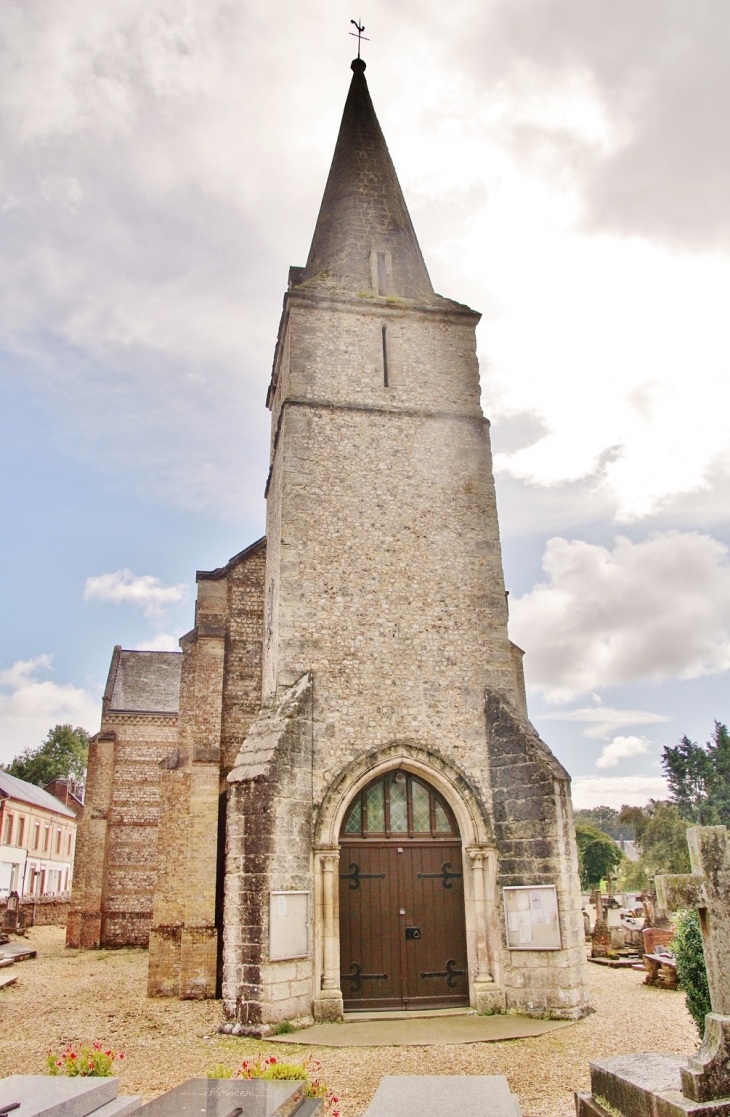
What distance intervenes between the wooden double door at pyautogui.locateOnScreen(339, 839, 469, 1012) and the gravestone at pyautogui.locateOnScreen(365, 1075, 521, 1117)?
17.1 ft

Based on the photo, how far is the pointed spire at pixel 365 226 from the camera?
16.0 metres

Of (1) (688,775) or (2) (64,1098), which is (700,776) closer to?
(1) (688,775)

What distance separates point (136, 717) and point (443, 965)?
53.5ft

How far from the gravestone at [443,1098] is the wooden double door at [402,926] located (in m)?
5.22

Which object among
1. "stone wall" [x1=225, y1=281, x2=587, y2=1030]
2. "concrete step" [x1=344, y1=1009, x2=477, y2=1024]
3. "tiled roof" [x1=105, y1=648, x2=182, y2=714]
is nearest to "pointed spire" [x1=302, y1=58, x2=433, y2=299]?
"stone wall" [x1=225, y1=281, x2=587, y2=1030]

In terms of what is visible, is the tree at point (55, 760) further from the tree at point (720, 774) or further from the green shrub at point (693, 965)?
the green shrub at point (693, 965)

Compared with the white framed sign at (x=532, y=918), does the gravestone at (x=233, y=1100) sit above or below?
below

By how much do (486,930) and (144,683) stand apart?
60.2ft

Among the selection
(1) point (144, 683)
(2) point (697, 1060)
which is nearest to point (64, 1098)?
(2) point (697, 1060)

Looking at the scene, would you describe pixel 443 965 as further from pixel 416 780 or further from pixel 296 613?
pixel 296 613

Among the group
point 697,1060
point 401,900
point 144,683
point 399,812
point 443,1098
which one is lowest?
point 443,1098

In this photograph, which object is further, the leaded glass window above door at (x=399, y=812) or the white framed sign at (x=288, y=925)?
the leaded glass window above door at (x=399, y=812)

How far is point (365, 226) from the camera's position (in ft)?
54.4

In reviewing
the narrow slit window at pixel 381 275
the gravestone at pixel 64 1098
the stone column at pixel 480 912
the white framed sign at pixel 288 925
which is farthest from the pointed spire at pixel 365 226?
the gravestone at pixel 64 1098
